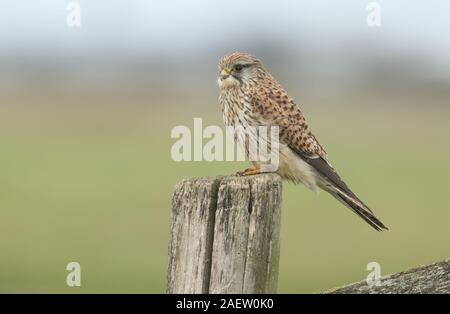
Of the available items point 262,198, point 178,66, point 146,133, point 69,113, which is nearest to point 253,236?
point 262,198

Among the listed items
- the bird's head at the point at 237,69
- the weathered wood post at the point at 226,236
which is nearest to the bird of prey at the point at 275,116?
the bird's head at the point at 237,69

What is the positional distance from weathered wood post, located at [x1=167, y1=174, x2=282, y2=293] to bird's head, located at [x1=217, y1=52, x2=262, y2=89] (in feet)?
10.7

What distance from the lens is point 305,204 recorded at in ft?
60.2

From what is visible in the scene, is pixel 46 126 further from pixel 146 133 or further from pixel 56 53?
pixel 56 53

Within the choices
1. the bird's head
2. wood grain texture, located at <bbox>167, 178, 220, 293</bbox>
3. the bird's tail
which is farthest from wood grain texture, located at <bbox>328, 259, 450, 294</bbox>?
the bird's head

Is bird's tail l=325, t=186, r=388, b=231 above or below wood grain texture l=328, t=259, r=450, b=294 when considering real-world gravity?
above

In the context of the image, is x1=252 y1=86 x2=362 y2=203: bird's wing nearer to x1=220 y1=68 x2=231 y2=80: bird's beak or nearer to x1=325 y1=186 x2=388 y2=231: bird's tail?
x1=325 y1=186 x2=388 y2=231: bird's tail

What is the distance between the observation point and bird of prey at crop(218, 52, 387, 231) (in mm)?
6613

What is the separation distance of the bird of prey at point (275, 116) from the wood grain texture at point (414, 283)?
3.22 metres

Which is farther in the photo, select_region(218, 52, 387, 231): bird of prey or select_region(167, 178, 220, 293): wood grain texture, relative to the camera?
select_region(218, 52, 387, 231): bird of prey

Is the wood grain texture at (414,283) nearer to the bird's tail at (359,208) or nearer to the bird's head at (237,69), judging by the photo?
the bird's tail at (359,208)

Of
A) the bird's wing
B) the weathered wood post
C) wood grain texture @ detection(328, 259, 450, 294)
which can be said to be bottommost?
wood grain texture @ detection(328, 259, 450, 294)

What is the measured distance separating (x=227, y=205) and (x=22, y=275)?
9.21 metres

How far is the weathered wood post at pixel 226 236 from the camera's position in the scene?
3332 mm
